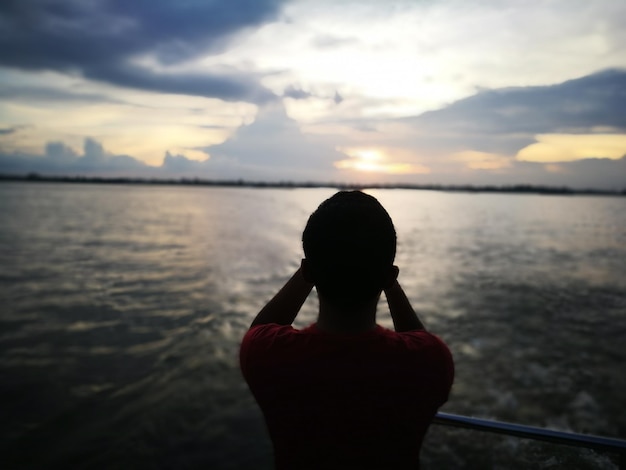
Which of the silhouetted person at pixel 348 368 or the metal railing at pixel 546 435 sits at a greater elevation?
the silhouetted person at pixel 348 368

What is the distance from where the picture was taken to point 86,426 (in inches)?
295

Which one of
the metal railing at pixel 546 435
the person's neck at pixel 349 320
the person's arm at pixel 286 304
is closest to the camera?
the person's neck at pixel 349 320

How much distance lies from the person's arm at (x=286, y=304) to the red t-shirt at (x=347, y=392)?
0.24m

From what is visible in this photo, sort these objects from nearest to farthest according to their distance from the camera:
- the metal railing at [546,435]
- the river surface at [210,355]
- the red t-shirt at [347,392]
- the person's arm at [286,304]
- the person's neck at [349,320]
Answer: the red t-shirt at [347,392]
the person's neck at [349,320]
the person's arm at [286,304]
the metal railing at [546,435]
the river surface at [210,355]

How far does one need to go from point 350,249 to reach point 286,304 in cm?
44

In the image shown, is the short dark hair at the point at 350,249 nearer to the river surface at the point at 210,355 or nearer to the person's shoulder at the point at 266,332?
the person's shoulder at the point at 266,332

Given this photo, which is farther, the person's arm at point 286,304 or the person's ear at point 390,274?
the person's arm at point 286,304

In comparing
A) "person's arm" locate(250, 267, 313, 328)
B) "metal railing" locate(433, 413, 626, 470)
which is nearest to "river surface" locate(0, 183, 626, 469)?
"metal railing" locate(433, 413, 626, 470)

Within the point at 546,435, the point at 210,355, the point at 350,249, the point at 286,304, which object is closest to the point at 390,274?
the point at 350,249

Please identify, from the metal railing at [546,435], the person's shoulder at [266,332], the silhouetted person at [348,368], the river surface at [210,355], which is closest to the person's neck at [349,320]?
the silhouetted person at [348,368]

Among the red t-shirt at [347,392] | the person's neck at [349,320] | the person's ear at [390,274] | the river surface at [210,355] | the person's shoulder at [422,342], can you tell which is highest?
the person's ear at [390,274]

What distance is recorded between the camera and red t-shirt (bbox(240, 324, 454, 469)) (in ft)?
4.09

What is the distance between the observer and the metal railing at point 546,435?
6.08ft

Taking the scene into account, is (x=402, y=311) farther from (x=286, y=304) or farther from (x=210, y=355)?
(x=210, y=355)
